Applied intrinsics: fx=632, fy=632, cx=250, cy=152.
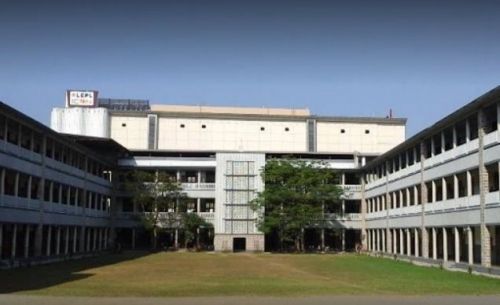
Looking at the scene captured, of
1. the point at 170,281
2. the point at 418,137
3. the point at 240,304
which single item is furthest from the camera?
the point at 418,137

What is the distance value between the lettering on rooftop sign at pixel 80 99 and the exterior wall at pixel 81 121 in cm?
106

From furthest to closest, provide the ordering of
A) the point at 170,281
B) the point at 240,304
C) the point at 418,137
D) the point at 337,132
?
1. the point at 337,132
2. the point at 418,137
3. the point at 170,281
4. the point at 240,304

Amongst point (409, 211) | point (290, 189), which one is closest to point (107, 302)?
point (409, 211)

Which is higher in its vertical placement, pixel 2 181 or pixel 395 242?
pixel 2 181

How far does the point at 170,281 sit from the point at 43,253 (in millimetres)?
23020

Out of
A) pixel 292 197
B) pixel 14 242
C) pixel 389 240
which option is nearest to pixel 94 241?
pixel 292 197

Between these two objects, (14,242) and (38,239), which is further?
(38,239)

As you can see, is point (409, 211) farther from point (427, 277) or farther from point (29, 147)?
point (29, 147)

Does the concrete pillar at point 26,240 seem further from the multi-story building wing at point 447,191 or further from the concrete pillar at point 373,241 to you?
the concrete pillar at point 373,241

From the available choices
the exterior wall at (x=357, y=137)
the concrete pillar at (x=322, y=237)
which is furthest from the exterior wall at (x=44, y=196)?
the exterior wall at (x=357, y=137)

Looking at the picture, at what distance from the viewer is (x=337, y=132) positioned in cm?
7956

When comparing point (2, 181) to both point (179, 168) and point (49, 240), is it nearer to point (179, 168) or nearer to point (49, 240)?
point (49, 240)

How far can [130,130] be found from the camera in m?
77.5

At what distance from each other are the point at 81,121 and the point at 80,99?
342 cm
